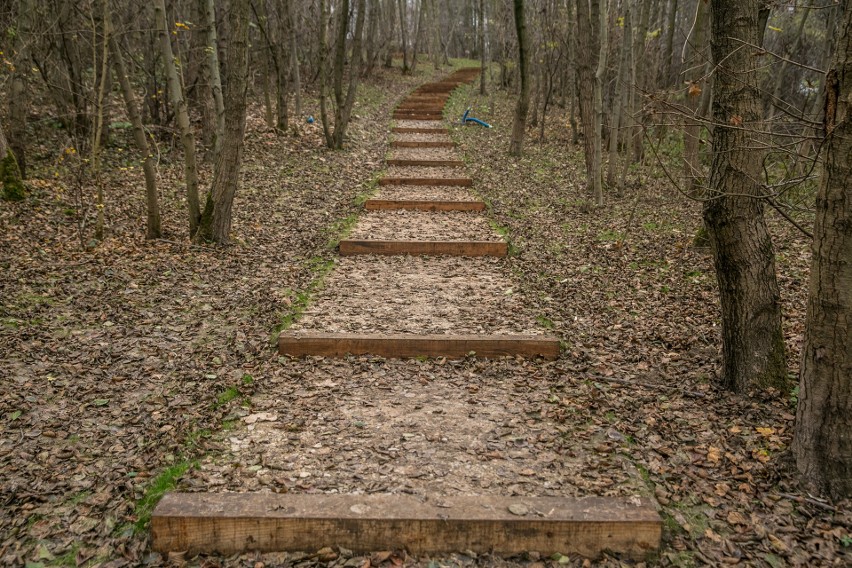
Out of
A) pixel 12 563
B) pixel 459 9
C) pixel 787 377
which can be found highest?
pixel 459 9

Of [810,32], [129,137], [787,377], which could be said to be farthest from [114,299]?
[810,32]

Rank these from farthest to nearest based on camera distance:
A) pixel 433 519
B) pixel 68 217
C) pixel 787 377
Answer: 1. pixel 68 217
2. pixel 787 377
3. pixel 433 519

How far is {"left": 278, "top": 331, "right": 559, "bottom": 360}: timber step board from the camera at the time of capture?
5.31 m

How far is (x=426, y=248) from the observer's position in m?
8.20

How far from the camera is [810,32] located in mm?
18656

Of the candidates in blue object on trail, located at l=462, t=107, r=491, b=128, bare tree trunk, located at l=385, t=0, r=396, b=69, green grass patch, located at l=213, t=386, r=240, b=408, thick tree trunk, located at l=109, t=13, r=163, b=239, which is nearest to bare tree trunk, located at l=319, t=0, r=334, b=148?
blue object on trail, located at l=462, t=107, r=491, b=128

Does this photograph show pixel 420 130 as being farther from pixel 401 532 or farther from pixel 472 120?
pixel 401 532

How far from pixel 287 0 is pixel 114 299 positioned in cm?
1201

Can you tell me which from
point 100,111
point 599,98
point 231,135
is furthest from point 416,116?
point 100,111

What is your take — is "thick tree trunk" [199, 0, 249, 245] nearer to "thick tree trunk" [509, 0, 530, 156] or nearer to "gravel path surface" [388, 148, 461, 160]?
"gravel path surface" [388, 148, 461, 160]

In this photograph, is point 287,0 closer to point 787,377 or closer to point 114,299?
point 114,299

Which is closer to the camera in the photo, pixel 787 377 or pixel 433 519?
pixel 433 519

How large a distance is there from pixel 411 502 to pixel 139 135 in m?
6.18

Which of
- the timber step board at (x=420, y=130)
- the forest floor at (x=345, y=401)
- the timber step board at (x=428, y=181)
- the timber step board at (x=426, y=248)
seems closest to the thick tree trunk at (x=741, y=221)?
the forest floor at (x=345, y=401)
